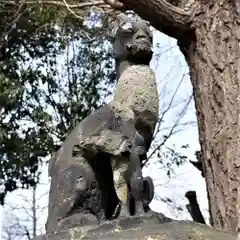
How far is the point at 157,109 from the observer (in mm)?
2680

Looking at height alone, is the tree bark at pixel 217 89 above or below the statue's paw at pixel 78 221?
above

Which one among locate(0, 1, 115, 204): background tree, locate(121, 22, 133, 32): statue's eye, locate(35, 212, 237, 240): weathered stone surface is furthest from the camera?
locate(0, 1, 115, 204): background tree

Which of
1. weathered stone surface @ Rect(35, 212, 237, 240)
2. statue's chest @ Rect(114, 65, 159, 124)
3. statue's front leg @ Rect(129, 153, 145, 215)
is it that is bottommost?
weathered stone surface @ Rect(35, 212, 237, 240)

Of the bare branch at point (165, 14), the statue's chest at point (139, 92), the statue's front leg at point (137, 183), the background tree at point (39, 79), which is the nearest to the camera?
the statue's front leg at point (137, 183)

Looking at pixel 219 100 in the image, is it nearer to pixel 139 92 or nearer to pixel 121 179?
pixel 139 92

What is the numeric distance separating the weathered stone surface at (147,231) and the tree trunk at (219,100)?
1.06 meters

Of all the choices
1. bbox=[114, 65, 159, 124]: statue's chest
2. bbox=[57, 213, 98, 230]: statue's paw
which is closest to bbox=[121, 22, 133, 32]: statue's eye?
bbox=[114, 65, 159, 124]: statue's chest

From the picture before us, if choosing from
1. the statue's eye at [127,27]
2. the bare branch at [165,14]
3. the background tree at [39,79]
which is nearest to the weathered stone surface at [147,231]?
the statue's eye at [127,27]

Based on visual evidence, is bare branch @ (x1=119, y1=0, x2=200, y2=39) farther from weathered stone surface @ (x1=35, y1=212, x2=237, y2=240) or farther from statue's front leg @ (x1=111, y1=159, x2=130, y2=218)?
weathered stone surface @ (x1=35, y1=212, x2=237, y2=240)

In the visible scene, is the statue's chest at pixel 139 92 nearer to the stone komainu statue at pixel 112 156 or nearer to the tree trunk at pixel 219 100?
the stone komainu statue at pixel 112 156

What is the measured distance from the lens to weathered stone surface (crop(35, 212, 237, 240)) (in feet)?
7.19

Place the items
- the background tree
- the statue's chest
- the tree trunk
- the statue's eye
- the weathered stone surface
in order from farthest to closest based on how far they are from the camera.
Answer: the background tree < the tree trunk < the statue's eye < the statue's chest < the weathered stone surface

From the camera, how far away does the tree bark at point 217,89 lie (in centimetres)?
341

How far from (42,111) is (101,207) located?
20.5ft
